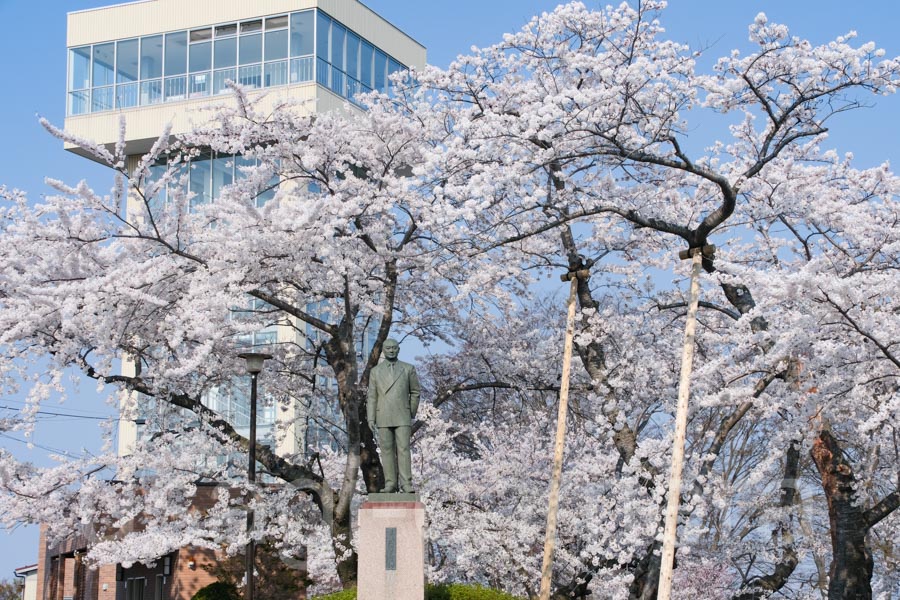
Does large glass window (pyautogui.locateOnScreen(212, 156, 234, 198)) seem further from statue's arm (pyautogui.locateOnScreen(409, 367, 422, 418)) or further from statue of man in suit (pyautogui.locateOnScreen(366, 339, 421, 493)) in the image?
statue's arm (pyautogui.locateOnScreen(409, 367, 422, 418))

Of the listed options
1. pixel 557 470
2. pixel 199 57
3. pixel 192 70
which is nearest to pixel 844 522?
pixel 557 470

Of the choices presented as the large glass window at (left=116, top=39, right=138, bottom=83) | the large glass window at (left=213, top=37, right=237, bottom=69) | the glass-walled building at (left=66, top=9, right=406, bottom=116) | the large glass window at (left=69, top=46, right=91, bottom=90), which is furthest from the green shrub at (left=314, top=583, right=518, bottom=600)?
the large glass window at (left=69, top=46, right=91, bottom=90)

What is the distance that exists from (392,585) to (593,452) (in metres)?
9.44

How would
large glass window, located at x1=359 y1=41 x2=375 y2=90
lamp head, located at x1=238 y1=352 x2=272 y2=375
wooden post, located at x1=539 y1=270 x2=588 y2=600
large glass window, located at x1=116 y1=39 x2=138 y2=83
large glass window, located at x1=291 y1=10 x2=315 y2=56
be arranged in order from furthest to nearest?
large glass window, located at x1=359 y1=41 x2=375 y2=90
large glass window, located at x1=116 y1=39 x2=138 y2=83
large glass window, located at x1=291 y1=10 x2=315 y2=56
lamp head, located at x1=238 y1=352 x2=272 y2=375
wooden post, located at x1=539 y1=270 x2=588 y2=600

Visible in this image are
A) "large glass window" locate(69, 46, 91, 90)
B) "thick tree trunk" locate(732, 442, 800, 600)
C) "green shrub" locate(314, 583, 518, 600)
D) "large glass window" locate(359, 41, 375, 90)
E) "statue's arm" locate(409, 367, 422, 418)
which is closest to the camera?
"statue's arm" locate(409, 367, 422, 418)

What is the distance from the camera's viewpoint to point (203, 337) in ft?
57.9

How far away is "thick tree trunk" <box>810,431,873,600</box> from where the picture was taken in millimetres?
16734

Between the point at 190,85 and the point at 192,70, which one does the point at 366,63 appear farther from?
the point at 190,85

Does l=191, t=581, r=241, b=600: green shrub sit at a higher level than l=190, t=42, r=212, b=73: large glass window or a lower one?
lower

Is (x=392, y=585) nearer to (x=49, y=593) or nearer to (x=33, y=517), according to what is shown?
(x=33, y=517)

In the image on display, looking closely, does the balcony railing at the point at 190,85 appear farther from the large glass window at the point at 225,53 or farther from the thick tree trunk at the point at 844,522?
the thick tree trunk at the point at 844,522

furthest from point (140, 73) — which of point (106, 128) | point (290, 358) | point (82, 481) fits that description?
point (82, 481)

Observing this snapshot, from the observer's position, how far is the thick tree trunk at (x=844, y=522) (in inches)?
659

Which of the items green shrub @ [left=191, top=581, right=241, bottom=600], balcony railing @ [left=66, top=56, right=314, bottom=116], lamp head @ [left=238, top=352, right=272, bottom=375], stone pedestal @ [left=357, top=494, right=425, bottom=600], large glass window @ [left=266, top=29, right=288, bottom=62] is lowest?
green shrub @ [left=191, top=581, right=241, bottom=600]
